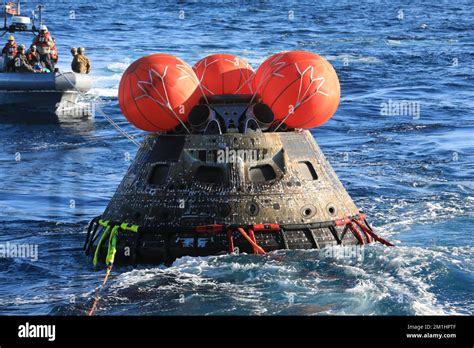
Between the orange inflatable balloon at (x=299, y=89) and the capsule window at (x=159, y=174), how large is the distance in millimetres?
1583

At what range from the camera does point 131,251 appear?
1333cm

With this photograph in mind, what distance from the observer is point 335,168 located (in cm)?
2227

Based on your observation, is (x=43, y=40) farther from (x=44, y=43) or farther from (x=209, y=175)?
(x=209, y=175)

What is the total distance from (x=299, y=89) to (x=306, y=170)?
3.46ft

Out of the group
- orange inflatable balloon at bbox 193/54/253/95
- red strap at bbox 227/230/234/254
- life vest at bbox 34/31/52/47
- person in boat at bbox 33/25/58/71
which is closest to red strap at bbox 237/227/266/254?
red strap at bbox 227/230/234/254

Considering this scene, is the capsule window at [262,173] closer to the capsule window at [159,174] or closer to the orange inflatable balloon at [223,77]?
the capsule window at [159,174]

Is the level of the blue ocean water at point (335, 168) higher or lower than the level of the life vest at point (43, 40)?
lower

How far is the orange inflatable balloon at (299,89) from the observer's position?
13594mm

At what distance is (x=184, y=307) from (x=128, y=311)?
0.62 meters
